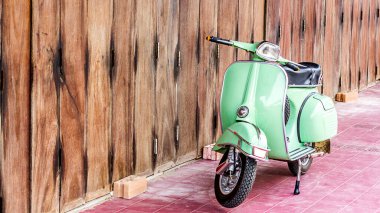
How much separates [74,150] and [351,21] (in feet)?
23.2

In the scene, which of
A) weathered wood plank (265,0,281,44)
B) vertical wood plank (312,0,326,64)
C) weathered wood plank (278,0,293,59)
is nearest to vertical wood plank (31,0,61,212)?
weathered wood plank (265,0,281,44)

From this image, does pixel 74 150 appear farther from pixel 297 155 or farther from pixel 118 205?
pixel 297 155

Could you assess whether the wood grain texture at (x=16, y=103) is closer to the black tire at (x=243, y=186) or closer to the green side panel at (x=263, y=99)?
the black tire at (x=243, y=186)

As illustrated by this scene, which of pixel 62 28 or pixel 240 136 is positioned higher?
pixel 62 28

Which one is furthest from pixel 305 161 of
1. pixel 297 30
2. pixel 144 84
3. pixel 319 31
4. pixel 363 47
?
pixel 363 47

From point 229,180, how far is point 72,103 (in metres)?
1.25

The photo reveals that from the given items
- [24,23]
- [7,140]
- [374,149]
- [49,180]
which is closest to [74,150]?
[49,180]

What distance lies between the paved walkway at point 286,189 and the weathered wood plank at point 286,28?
1634mm

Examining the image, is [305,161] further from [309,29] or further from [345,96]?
[345,96]

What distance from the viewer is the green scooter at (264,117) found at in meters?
4.95

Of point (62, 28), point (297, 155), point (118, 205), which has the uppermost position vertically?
point (62, 28)

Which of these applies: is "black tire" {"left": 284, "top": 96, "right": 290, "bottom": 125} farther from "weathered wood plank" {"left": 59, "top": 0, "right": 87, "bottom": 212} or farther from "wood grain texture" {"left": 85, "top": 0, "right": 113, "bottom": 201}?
"weathered wood plank" {"left": 59, "top": 0, "right": 87, "bottom": 212}

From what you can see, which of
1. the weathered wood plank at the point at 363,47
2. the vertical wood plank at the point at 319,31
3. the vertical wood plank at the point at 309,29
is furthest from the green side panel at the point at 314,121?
the weathered wood plank at the point at 363,47

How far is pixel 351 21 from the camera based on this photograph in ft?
35.7
